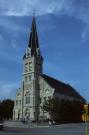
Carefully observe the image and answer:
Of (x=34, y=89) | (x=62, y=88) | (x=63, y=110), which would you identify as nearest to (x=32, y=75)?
(x=34, y=89)

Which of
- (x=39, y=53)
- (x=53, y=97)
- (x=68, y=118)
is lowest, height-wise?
(x=68, y=118)

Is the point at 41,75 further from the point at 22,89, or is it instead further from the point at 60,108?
the point at 60,108

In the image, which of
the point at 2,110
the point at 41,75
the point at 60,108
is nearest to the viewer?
the point at 60,108

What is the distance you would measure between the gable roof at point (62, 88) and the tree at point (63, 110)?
7334 millimetres

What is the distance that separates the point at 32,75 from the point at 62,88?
13.5 meters

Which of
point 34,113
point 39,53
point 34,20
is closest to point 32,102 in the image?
point 34,113

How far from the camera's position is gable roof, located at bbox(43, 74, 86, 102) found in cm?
9591

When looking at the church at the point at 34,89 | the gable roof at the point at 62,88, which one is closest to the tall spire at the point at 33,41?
the church at the point at 34,89

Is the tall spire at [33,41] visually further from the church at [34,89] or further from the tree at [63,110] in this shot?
the tree at [63,110]

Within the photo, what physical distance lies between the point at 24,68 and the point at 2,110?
16.9 m

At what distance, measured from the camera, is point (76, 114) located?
90.4m

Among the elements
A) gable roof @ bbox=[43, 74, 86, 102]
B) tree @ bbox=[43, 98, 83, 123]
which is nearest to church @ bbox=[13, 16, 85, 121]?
gable roof @ bbox=[43, 74, 86, 102]

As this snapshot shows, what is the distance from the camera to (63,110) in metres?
86.7

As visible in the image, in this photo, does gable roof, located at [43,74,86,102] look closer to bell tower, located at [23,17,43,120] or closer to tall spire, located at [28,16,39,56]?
bell tower, located at [23,17,43,120]
